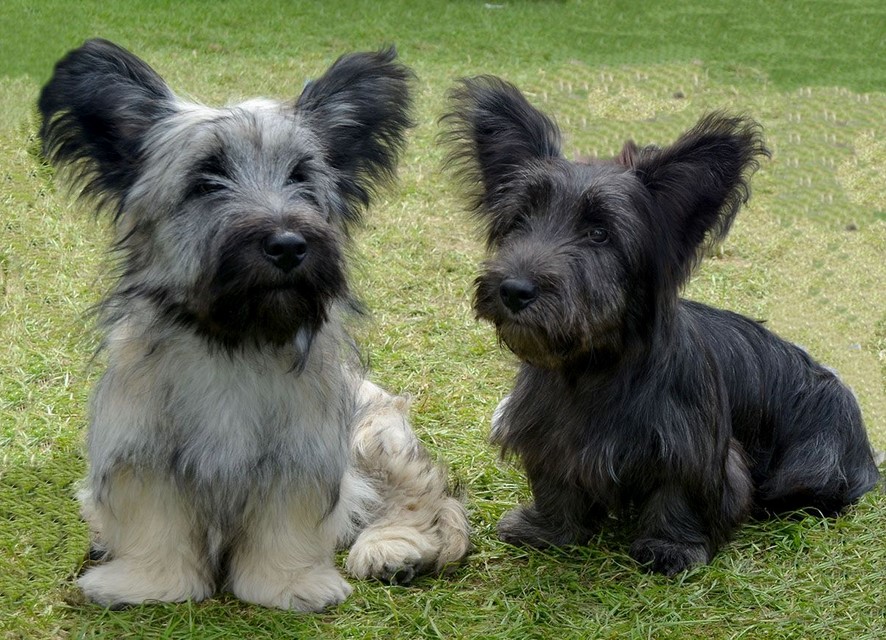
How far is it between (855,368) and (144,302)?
4420 mm

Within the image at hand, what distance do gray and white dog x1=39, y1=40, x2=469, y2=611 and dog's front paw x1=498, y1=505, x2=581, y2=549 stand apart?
0.84 m

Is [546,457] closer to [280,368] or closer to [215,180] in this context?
[280,368]

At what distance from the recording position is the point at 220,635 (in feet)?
13.3

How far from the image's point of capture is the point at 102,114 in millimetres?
3836

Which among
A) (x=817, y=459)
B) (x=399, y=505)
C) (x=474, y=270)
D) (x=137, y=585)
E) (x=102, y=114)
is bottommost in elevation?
(x=137, y=585)

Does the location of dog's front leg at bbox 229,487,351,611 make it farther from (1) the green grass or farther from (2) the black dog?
(2) the black dog

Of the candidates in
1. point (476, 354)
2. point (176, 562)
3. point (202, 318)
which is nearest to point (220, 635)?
point (176, 562)

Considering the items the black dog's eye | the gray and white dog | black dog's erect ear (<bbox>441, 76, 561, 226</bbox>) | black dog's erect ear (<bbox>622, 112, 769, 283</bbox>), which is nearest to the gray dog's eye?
the gray and white dog

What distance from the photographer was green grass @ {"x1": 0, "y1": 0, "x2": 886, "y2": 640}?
4.32 m

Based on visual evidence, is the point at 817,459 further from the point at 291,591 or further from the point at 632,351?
the point at 291,591

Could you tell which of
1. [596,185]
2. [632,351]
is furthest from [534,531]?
[596,185]

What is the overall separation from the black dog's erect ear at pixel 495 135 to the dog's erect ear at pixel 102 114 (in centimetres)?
123

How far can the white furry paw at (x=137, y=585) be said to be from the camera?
13.6 ft

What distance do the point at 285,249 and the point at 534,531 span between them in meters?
1.89
